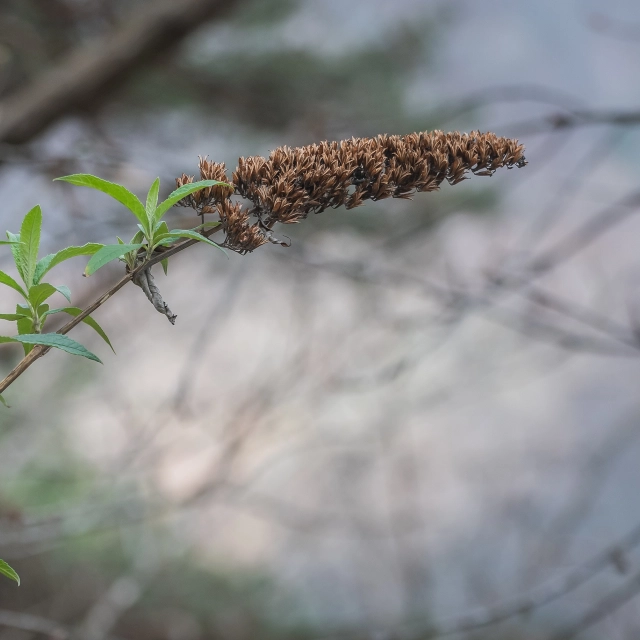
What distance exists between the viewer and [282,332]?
2988mm

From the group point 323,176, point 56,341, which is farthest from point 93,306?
→ point 323,176

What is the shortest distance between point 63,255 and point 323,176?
0.15 m

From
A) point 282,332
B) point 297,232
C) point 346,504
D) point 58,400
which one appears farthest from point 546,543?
point 58,400

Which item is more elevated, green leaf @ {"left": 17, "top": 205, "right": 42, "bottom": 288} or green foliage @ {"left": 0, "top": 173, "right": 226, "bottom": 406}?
green leaf @ {"left": 17, "top": 205, "right": 42, "bottom": 288}

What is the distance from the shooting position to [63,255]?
0.40m

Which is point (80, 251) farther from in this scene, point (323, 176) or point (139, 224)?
point (323, 176)

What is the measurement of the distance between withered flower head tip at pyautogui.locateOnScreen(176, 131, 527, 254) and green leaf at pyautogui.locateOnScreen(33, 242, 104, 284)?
0.20 feet

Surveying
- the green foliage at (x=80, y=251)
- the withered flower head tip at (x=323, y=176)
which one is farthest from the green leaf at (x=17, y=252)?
the withered flower head tip at (x=323, y=176)

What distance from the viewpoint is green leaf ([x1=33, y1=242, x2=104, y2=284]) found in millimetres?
391

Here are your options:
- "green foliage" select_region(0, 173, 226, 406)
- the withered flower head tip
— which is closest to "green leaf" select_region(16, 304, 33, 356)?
"green foliage" select_region(0, 173, 226, 406)

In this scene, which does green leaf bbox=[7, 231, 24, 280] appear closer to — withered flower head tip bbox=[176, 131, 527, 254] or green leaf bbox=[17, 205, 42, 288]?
green leaf bbox=[17, 205, 42, 288]

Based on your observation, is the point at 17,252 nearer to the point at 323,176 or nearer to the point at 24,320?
the point at 24,320

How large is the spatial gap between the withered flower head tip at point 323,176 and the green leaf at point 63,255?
6cm

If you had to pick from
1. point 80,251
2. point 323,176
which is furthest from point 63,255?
point 323,176
